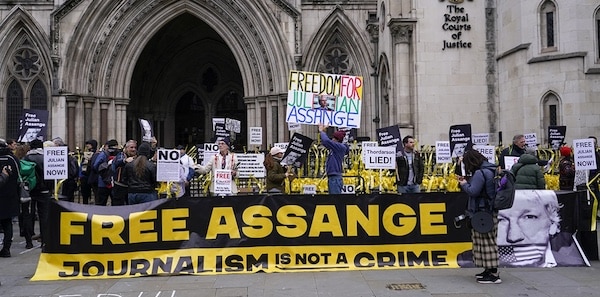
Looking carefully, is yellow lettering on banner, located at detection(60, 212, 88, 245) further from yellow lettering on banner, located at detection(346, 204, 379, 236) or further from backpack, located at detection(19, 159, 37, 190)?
yellow lettering on banner, located at detection(346, 204, 379, 236)

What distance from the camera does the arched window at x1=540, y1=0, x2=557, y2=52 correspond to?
1678cm

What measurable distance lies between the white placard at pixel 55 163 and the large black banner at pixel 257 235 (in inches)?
62.5

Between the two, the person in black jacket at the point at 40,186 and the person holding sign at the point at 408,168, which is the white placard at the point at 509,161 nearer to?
the person holding sign at the point at 408,168

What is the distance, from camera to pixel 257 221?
8.91 meters

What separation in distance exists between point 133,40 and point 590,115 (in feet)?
56.6

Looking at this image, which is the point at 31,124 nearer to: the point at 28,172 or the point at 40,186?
the point at 40,186

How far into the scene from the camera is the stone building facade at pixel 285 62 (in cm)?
1684

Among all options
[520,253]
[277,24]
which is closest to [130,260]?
[520,253]

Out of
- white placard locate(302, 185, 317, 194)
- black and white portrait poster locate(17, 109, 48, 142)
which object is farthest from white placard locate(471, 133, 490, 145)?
Answer: black and white portrait poster locate(17, 109, 48, 142)

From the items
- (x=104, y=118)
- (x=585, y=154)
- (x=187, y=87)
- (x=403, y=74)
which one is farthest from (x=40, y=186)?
(x=187, y=87)

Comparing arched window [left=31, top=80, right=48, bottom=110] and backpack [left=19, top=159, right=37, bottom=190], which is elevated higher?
arched window [left=31, top=80, right=48, bottom=110]

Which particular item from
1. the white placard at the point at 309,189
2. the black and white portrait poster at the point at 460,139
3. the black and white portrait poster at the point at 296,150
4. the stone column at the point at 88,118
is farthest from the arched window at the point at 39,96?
the black and white portrait poster at the point at 460,139

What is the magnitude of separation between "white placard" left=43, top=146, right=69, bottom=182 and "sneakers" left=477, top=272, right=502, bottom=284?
696cm

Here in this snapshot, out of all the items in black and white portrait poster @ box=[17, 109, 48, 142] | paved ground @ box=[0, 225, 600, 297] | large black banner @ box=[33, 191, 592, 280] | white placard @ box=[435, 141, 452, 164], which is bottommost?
paved ground @ box=[0, 225, 600, 297]
